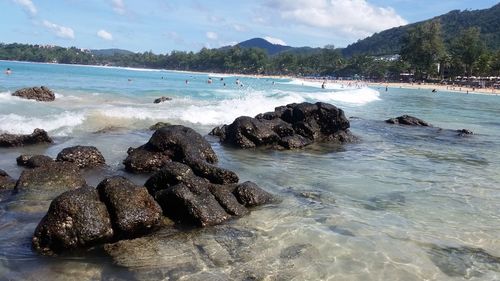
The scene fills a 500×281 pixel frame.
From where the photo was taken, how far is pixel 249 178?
11.4 metres

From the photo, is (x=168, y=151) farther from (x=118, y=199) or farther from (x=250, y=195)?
(x=118, y=199)

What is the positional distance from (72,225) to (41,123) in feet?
41.2

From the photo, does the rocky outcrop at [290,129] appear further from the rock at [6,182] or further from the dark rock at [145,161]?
the rock at [6,182]

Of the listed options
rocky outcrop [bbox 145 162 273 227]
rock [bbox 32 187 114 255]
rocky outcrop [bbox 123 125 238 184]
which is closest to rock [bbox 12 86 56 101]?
rocky outcrop [bbox 123 125 238 184]

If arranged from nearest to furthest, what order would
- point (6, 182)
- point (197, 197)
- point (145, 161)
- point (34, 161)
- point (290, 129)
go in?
point (197, 197), point (6, 182), point (34, 161), point (145, 161), point (290, 129)

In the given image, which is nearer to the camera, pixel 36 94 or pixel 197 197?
pixel 197 197

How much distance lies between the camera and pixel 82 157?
1134cm

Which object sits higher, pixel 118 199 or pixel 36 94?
pixel 36 94

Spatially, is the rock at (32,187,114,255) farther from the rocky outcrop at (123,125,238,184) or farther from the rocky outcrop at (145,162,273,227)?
the rocky outcrop at (123,125,238,184)

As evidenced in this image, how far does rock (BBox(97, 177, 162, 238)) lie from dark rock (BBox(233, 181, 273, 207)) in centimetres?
182

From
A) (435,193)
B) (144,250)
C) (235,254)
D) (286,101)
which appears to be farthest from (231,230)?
(286,101)

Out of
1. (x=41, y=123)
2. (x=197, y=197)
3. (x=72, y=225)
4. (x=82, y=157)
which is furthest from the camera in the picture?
(x=41, y=123)

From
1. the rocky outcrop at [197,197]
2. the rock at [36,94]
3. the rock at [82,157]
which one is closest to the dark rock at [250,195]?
the rocky outcrop at [197,197]

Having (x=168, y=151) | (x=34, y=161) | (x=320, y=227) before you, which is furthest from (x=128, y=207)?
(x=168, y=151)
